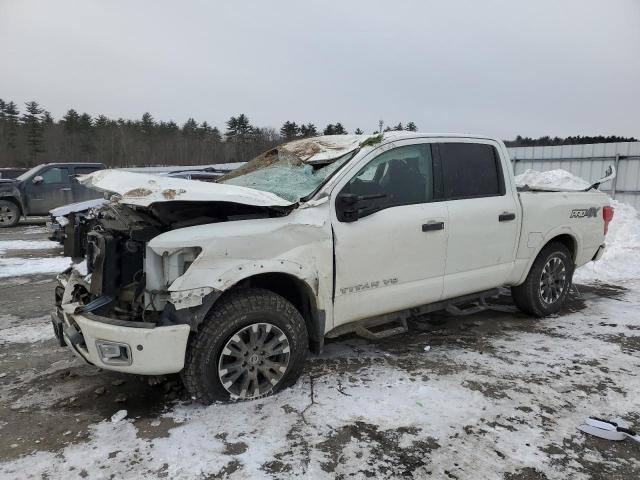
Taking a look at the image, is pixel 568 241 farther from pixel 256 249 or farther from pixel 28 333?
pixel 28 333

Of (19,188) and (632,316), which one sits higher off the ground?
(19,188)

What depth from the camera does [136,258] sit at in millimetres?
3354

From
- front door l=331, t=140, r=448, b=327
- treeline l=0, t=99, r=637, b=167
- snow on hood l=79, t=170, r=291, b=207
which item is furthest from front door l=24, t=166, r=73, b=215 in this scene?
treeline l=0, t=99, r=637, b=167

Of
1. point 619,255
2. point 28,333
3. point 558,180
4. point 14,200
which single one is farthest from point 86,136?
point 619,255

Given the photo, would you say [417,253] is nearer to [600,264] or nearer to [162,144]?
[600,264]

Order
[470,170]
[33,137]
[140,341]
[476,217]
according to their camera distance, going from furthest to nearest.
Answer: [33,137] < [470,170] < [476,217] < [140,341]

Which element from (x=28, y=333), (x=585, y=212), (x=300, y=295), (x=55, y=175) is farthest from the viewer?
(x=55, y=175)

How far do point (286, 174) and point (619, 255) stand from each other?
23.0 feet

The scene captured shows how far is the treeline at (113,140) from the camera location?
52.2 meters

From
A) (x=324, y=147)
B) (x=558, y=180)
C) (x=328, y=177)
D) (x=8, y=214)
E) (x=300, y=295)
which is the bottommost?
(x=8, y=214)

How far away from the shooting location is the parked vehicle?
1435 centimetres

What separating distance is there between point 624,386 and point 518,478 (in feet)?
5.51

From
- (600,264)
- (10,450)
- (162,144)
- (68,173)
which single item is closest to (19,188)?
(68,173)

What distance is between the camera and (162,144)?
57.4m
